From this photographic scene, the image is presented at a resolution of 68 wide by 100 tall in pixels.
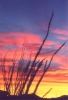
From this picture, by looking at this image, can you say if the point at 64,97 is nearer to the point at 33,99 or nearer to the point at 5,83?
the point at 33,99

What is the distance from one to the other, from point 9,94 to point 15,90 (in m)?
0.16

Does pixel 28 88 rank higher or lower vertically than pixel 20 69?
lower

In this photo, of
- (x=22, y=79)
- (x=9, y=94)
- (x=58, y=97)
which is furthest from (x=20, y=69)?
(x=58, y=97)

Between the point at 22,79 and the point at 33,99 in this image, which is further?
the point at 22,79

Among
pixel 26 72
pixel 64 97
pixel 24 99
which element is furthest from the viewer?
pixel 64 97

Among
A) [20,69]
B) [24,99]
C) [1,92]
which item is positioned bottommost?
[1,92]

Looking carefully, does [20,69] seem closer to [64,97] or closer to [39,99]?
[39,99]

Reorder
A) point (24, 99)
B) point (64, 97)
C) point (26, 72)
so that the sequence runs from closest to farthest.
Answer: point (24, 99) → point (26, 72) → point (64, 97)

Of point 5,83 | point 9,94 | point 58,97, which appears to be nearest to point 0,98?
point 9,94

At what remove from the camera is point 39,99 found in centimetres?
413

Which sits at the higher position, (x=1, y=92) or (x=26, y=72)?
(x=26, y=72)

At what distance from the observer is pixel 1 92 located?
4.76 m

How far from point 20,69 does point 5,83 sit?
485 mm

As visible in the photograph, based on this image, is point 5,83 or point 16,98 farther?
point 5,83
